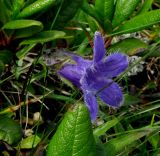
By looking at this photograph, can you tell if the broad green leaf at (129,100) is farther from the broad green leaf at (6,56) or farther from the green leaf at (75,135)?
the green leaf at (75,135)

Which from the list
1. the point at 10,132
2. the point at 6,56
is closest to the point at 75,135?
the point at 10,132

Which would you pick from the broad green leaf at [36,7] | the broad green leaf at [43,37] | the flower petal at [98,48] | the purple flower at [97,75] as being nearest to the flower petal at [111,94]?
the purple flower at [97,75]

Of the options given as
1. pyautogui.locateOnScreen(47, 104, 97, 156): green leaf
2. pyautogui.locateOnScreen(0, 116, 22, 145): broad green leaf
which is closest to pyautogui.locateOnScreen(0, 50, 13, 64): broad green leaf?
pyautogui.locateOnScreen(0, 116, 22, 145): broad green leaf

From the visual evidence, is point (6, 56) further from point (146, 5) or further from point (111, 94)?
point (146, 5)

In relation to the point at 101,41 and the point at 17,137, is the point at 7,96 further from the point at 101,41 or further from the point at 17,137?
the point at 101,41

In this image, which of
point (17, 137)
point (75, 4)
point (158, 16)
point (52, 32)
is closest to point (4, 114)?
point (17, 137)
